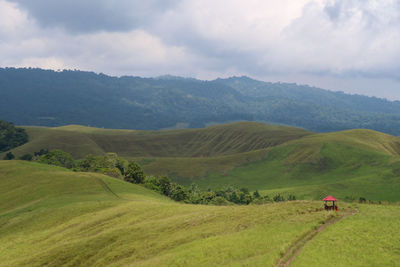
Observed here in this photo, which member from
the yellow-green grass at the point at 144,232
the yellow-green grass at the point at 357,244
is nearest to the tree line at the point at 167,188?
the yellow-green grass at the point at 144,232

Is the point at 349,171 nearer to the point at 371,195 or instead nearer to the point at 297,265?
the point at 371,195

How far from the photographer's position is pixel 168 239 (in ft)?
141

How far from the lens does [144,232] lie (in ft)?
158

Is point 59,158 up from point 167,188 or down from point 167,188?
up

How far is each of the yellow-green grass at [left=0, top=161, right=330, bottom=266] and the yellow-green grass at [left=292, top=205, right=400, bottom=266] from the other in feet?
8.11

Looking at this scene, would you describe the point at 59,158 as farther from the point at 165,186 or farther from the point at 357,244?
the point at 357,244

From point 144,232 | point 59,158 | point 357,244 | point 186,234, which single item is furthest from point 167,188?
point 357,244

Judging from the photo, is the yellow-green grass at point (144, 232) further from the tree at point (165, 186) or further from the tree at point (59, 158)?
the tree at point (59, 158)

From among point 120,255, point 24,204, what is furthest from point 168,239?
point 24,204

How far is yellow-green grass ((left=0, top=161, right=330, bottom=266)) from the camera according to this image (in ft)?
115

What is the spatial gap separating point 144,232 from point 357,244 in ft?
92.0

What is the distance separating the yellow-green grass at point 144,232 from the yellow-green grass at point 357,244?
97.4 inches

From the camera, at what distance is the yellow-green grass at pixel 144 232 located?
3500 centimetres

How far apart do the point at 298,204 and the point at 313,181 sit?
5877 inches
